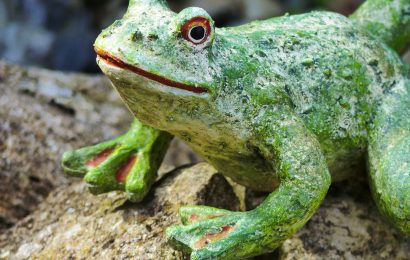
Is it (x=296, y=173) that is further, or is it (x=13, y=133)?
(x=13, y=133)

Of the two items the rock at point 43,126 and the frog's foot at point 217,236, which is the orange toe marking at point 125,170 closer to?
the rock at point 43,126

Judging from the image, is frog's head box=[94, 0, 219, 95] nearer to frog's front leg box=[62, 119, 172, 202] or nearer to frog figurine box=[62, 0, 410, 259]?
frog figurine box=[62, 0, 410, 259]

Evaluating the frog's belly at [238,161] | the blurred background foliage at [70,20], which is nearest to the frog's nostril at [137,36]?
the frog's belly at [238,161]

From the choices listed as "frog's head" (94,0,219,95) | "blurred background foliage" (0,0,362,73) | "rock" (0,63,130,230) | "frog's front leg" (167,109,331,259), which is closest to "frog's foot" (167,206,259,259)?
"frog's front leg" (167,109,331,259)

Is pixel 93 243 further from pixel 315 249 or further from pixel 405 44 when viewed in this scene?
pixel 405 44

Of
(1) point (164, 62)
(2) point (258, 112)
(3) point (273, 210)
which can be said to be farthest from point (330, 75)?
(1) point (164, 62)

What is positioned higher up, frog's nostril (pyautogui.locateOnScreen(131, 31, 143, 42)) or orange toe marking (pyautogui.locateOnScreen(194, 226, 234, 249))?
frog's nostril (pyautogui.locateOnScreen(131, 31, 143, 42))

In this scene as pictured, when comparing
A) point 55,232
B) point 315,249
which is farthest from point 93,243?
point 315,249
